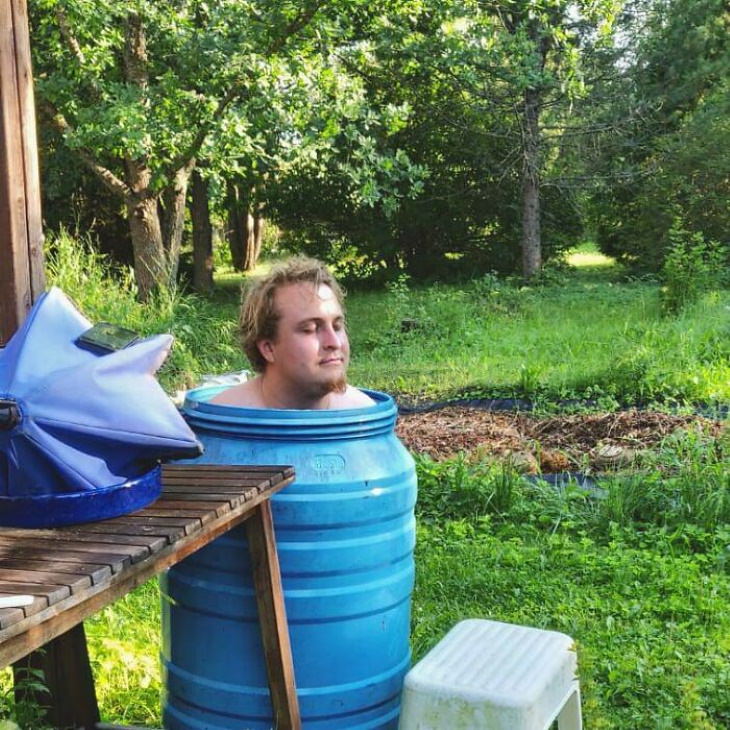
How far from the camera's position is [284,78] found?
30.8 feet

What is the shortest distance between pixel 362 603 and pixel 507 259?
18.0 metres

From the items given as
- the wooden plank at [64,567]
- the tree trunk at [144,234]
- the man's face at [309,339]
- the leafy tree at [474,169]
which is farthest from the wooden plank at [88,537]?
the leafy tree at [474,169]

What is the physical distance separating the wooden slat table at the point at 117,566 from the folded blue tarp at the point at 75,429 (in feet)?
0.16

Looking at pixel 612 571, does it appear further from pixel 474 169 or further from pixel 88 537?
pixel 474 169

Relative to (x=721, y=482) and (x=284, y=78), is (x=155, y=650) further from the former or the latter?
(x=284, y=78)

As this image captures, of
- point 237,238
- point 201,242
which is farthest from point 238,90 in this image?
point 237,238

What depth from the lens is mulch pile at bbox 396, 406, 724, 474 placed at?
215 inches

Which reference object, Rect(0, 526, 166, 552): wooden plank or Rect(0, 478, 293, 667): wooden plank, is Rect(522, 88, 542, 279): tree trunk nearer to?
Rect(0, 478, 293, 667): wooden plank

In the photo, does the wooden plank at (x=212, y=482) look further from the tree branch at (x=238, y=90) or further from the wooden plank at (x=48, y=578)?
the tree branch at (x=238, y=90)

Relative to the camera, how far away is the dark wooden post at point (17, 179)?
2676mm

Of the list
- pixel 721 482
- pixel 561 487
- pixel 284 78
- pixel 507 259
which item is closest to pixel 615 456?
pixel 561 487

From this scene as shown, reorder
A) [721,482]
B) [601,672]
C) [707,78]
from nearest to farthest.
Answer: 1. [601,672]
2. [721,482]
3. [707,78]

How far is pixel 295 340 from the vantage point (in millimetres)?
2508

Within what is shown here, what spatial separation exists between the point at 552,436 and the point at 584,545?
6.23ft
